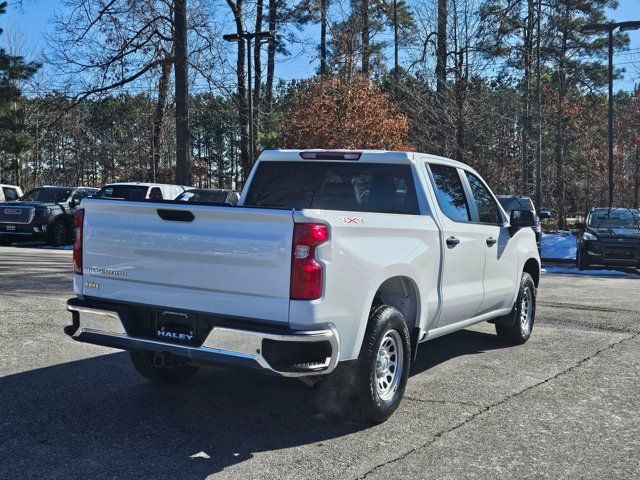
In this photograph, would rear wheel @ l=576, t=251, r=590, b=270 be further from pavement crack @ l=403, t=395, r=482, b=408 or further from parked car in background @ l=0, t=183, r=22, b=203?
parked car in background @ l=0, t=183, r=22, b=203

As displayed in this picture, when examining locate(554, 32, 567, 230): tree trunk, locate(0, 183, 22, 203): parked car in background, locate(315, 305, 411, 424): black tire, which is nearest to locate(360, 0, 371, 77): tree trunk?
locate(554, 32, 567, 230): tree trunk

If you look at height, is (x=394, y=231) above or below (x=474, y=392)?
above

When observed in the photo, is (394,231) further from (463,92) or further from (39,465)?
(463,92)

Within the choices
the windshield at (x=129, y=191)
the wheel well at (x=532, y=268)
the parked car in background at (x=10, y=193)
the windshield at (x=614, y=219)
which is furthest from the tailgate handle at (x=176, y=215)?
the parked car in background at (x=10, y=193)

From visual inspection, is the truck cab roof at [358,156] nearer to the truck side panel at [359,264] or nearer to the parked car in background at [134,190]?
the truck side panel at [359,264]

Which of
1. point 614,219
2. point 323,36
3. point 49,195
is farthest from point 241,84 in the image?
point 614,219

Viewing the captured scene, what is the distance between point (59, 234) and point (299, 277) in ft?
63.4

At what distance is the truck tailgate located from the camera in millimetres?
4078

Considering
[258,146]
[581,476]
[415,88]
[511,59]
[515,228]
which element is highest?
[511,59]

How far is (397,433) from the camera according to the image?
462 centimetres

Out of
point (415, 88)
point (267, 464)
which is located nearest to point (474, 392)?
point (267, 464)

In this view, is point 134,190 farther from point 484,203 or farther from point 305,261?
point 305,261

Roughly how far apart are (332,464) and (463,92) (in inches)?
945

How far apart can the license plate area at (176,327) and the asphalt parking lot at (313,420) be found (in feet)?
2.15
